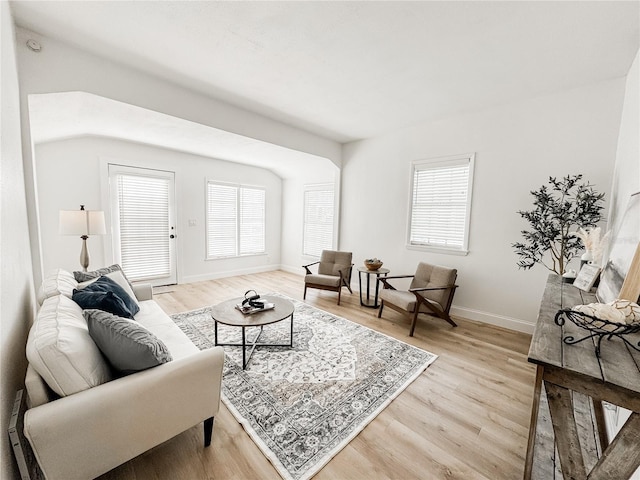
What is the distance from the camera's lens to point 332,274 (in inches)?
179

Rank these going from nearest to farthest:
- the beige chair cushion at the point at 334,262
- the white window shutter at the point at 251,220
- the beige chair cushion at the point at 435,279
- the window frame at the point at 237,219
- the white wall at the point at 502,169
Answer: the white wall at the point at 502,169 → the beige chair cushion at the point at 435,279 → the beige chair cushion at the point at 334,262 → the window frame at the point at 237,219 → the white window shutter at the point at 251,220

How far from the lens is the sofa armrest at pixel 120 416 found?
1.06 metres

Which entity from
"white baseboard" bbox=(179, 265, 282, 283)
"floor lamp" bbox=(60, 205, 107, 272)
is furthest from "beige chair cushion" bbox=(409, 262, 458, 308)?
"floor lamp" bbox=(60, 205, 107, 272)

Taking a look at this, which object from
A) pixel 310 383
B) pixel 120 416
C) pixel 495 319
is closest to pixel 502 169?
pixel 495 319

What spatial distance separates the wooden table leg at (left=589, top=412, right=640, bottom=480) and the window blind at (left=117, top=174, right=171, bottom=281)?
18.0 ft

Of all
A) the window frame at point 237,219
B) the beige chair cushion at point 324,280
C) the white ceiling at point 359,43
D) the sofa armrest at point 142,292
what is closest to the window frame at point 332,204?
the window frame at point 237,219

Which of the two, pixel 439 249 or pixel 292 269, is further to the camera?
pixel 292 269

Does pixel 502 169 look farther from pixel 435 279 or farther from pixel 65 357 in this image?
pixel 65 357

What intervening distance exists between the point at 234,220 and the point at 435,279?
4.21m

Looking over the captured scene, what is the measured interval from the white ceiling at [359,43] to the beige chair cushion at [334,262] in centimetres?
244

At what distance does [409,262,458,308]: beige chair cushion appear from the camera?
10.9 feet

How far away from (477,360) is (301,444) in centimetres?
194

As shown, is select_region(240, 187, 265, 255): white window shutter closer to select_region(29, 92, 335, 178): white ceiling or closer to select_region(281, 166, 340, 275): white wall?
select_region(281, 166, 340, 275): white wall

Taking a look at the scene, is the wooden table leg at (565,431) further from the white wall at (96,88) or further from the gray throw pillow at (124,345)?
the white wall at (96,88)
